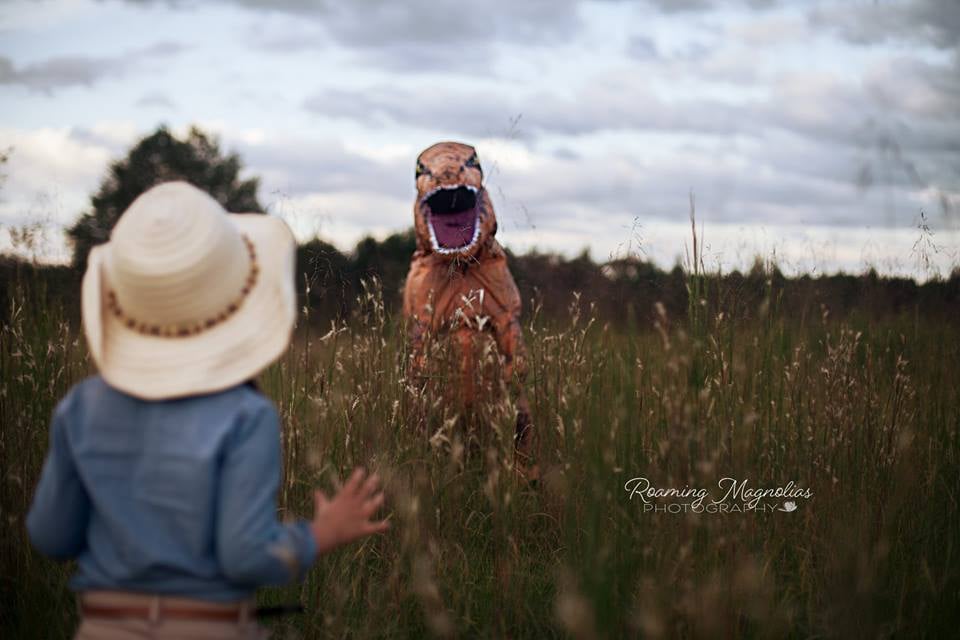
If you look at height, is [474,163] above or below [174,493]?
above

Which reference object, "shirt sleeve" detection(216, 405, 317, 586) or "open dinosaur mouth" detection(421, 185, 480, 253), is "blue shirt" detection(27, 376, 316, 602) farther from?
"open dinosaur mouth" detection(421, 185, 480, 253)

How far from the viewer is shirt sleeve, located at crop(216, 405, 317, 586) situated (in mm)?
1731

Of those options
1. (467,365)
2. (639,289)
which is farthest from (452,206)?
(639,289)

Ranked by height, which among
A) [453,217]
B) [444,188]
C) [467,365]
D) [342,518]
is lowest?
[342,518]

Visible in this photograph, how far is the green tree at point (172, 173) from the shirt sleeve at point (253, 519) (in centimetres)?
2042

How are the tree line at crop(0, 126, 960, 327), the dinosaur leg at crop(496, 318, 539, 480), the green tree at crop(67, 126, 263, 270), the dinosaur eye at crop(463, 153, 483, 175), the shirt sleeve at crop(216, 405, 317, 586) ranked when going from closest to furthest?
the shirt sleeve at crop(216, 405, 317, 586)
the tree line at crop(0, 126, 960, 327)
the dinosaur leg at crop(496, 318, 539, 480)
the dinosaur eye at crop(463, 153, 483, 175)
the green tree at crop(67, 126, 263, 270)

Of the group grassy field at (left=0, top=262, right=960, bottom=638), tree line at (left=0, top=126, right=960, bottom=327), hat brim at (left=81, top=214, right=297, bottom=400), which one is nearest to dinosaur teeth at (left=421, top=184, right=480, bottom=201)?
tree line at (left=0, top=126, right=960, bottom=327)

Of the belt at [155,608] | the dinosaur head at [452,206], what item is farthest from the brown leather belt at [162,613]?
the dinosaur head at [452,206]

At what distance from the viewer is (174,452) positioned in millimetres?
1768

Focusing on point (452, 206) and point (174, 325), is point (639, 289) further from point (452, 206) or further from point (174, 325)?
point (174, 325)

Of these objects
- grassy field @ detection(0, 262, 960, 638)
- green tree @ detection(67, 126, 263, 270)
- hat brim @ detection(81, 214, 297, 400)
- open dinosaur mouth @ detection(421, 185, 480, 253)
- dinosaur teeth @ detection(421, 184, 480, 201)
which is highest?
green tree @ detection(67, 126, 263, 270)

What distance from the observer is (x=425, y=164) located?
4457mm

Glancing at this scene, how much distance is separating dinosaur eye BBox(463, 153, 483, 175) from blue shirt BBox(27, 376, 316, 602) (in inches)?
110

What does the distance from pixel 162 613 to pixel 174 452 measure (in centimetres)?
34
